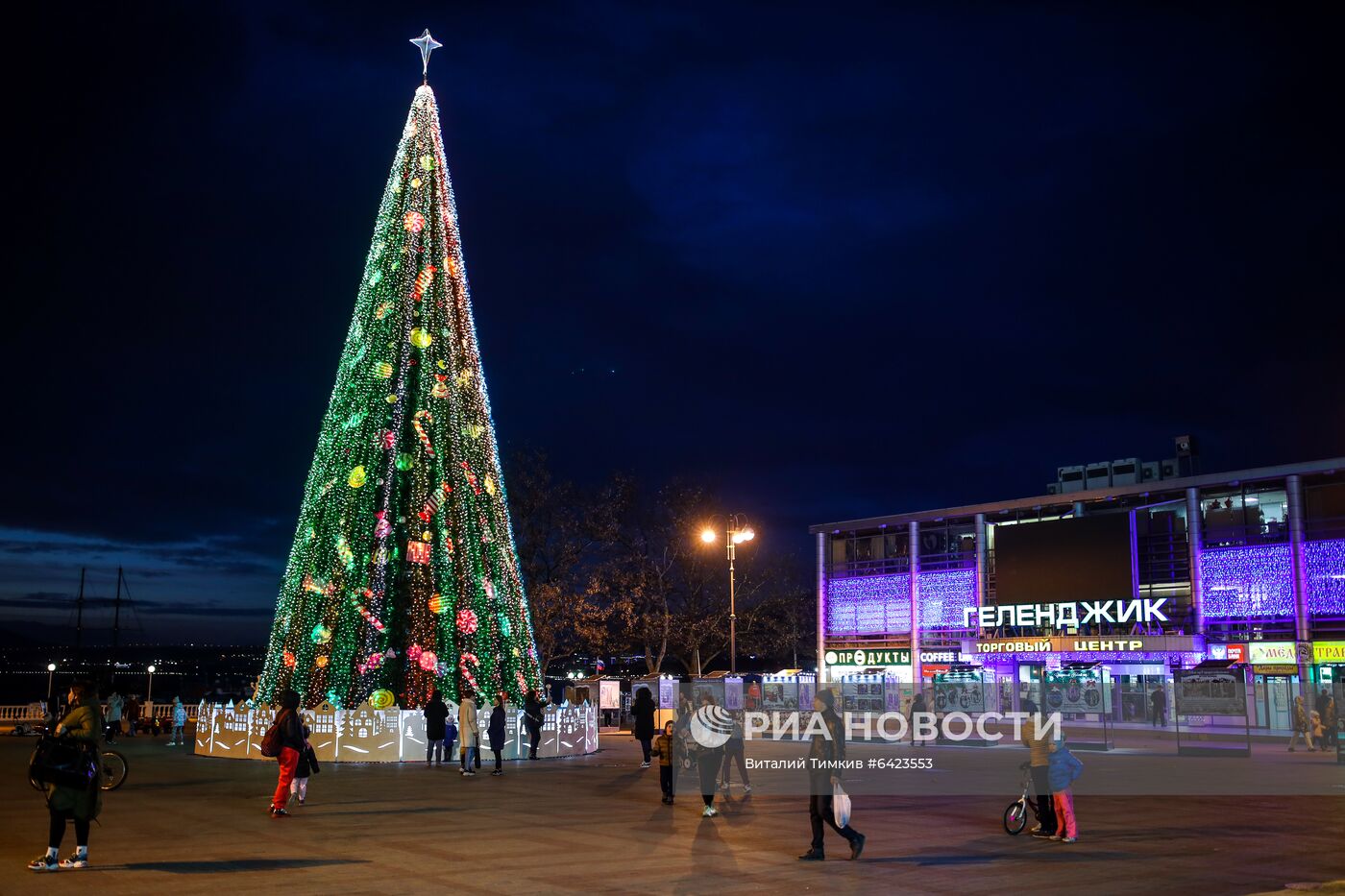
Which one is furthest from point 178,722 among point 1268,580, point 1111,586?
point 1268,580

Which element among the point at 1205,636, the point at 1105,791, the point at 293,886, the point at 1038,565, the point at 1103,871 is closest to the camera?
Answer: the point at 293,886

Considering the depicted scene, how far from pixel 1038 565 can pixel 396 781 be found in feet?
113

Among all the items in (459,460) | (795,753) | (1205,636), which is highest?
(459,460)

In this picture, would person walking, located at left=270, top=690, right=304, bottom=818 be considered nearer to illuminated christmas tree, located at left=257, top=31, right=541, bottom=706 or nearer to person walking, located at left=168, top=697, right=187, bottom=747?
illuminated christmas tree, located at left=257, top=31, right=541, bottom=706

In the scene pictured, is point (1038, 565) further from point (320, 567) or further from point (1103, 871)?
point (1103, 871)

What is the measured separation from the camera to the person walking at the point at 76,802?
10602 millimetres

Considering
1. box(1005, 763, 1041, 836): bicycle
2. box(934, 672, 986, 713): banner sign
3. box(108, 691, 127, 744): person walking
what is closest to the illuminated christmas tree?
box(108, 691, 127, 744): person walking

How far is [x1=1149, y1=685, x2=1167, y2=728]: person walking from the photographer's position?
35594 millimetres

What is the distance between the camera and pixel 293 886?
31.9 feet

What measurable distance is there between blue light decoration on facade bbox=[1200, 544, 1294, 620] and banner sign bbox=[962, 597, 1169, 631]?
2.05 metres

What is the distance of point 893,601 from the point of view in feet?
179

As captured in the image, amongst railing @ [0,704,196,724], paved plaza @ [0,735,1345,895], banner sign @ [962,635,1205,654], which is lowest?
railing @ [0,704,196,724]

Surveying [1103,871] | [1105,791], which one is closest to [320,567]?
[1105,791]

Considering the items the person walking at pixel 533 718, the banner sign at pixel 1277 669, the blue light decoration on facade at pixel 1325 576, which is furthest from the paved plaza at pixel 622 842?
the blue light decoration on facade at pixel 1325 576
